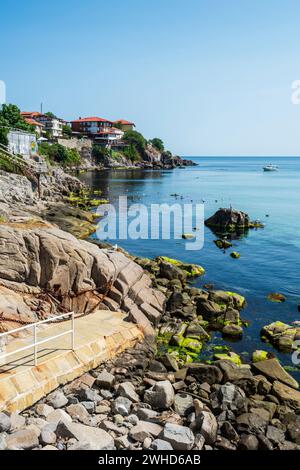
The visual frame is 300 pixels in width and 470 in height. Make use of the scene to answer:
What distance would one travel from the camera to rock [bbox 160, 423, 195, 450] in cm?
1009

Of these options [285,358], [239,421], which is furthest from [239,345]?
[239,421]

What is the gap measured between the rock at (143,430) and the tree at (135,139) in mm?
157043

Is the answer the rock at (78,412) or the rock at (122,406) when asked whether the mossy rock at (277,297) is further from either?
the rock at (78,412)

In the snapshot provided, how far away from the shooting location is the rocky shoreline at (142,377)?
10.3m

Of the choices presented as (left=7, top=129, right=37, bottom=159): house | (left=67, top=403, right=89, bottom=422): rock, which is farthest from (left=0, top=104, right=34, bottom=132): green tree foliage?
(left=67, top=403, right=89, bottom=422): rock

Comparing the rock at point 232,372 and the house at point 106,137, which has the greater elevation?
the house at point 106,137

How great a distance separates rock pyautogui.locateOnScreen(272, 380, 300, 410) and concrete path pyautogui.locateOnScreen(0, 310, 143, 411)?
18.6 ft

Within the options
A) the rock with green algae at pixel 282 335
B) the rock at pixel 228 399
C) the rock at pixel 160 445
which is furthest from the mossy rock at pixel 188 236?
the rock at pixel 160 445

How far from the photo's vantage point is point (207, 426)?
1093cm

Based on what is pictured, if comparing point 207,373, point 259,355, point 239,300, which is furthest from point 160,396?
point 239,300

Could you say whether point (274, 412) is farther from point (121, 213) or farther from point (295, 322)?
point (121, 213)

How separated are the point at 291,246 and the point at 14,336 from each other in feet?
112

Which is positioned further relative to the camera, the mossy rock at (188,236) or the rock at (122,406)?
the mossy rock at (188,236)

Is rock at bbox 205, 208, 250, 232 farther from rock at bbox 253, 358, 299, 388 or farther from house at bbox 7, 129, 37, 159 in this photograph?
→ rock at bbox 253, 358, 299, 388
